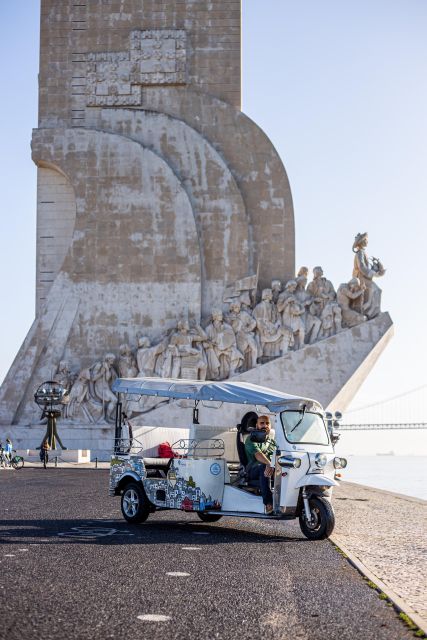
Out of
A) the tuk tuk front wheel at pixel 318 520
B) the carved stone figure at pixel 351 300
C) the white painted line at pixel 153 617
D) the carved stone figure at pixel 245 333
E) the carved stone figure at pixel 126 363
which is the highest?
the carved stone figure at pixel 351 300

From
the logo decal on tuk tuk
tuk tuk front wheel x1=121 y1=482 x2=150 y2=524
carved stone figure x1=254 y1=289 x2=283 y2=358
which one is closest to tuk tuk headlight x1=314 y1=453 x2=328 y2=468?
the logo decal on tuk tuk

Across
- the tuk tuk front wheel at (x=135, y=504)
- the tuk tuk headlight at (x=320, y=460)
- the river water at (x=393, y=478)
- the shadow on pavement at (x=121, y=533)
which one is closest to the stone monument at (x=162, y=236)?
the river water at (x=393, y=478)

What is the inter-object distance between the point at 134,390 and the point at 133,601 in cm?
383

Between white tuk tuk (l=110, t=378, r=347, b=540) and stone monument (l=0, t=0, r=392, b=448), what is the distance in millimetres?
12214

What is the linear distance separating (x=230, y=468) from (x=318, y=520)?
1230mm

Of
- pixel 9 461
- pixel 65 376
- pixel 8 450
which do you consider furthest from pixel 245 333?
pixel 9 461

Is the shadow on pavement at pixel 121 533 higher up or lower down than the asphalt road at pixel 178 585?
lower down

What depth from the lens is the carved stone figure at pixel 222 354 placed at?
2055cm

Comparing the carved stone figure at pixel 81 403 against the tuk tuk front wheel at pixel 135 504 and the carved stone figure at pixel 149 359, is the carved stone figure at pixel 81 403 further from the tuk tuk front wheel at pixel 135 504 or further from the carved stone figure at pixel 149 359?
the tuk tuk front wheel at pixel 135 504

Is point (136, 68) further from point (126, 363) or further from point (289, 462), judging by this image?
point (289, 462)

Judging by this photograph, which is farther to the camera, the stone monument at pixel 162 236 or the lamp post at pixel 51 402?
the stone monument at pixel 162 236

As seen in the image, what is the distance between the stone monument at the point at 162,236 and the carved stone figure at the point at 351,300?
0.09 feet

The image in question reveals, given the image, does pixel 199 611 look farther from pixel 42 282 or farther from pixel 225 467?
pixel 42 282

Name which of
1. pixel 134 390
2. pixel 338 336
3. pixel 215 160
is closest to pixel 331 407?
pixel 338 336
